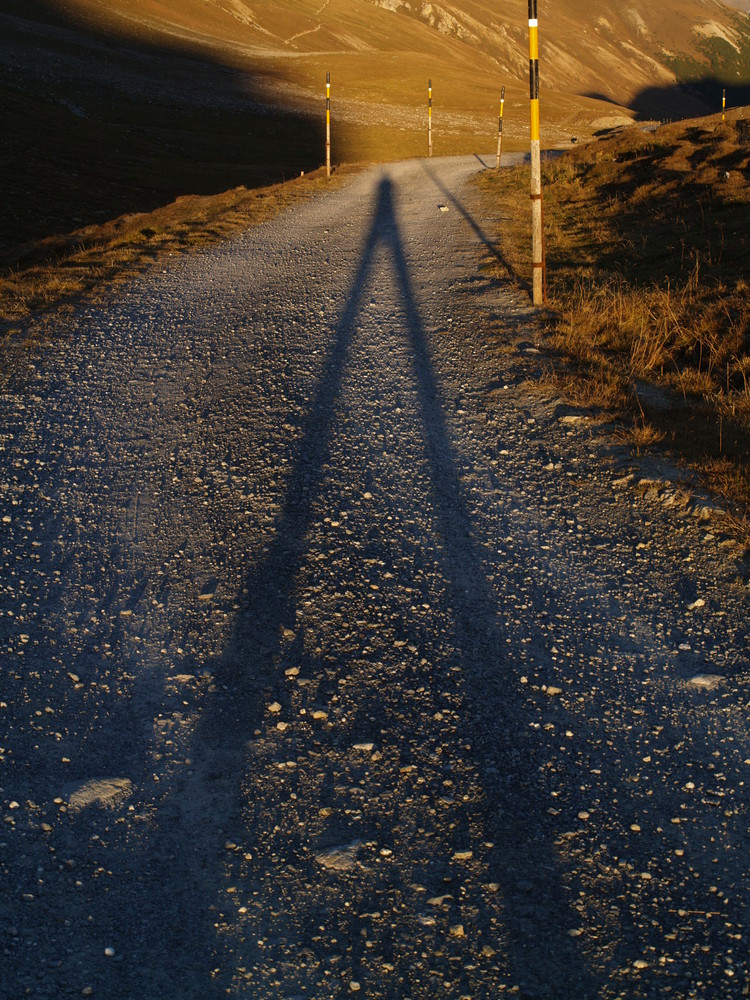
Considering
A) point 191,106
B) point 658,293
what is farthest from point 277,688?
point 191,106

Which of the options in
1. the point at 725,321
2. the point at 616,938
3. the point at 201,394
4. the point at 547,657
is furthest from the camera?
the point at 725,321

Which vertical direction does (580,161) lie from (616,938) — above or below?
above

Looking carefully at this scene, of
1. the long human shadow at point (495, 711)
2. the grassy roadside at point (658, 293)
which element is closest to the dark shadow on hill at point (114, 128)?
the grassy roadside at point (658, 293)

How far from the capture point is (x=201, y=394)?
24.6 ft

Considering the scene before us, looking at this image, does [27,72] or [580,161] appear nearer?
[580,161]

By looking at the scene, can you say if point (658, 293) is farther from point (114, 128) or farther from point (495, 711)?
point (114, 128)

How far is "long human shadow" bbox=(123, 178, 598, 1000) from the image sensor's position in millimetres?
2752

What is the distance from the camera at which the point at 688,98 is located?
188875mm

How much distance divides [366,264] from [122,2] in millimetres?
110210

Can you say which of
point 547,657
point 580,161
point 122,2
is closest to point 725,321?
point 547,657

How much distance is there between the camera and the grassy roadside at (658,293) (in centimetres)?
669

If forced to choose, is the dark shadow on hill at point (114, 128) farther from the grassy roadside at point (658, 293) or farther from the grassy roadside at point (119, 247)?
the grassy roadside at point (658, 293)

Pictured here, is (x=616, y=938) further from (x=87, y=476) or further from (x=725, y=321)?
(x=725, y=321)

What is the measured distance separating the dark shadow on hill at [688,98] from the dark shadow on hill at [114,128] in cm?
12402
